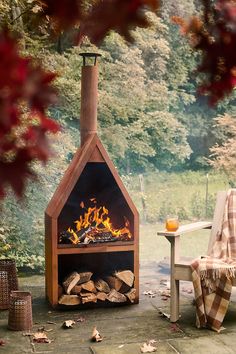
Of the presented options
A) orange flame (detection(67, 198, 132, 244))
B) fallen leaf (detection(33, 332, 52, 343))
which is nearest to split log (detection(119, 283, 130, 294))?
orange flame (detection(67, 198, 132, 244))

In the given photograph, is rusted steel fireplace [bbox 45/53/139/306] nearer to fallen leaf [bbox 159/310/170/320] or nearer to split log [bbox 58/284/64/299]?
split log [bbox 58/284/64/299]

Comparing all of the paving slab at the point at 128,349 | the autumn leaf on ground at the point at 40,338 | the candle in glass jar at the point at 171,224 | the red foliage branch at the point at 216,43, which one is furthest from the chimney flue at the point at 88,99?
the red foliage branch at the point at 216,43

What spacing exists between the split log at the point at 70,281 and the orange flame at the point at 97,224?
307mm

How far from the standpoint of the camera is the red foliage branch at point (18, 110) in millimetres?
508

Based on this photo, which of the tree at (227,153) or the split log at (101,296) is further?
the tree at (227,153)

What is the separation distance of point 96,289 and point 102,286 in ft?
0.16

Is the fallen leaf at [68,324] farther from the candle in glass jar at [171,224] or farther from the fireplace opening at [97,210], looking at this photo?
the candle in glass jar at [171,224]

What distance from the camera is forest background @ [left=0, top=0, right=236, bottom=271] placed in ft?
22.6

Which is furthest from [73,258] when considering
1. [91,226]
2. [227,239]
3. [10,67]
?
[10,67]

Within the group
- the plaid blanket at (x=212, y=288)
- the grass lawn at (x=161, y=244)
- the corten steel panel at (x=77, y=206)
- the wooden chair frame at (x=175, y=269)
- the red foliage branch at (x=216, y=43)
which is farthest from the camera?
the grass lawn at (x=161, y=244)

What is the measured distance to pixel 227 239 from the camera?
12.7 ft

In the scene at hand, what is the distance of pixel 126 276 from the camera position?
4156mm

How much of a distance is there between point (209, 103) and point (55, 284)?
131 inches

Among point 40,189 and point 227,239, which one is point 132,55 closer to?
point 40,189
